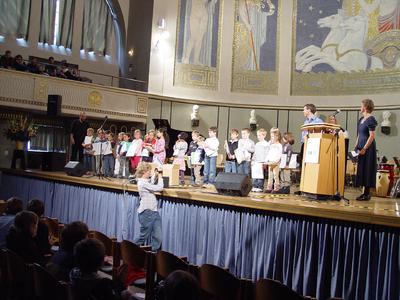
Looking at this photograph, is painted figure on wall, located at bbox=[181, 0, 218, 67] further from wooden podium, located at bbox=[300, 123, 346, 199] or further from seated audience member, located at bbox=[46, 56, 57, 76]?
wooden podium, located at bbox=[300, 123, 346, 199]

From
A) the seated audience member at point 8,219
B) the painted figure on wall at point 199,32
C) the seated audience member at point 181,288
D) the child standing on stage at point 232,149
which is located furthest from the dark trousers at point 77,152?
the seated audience member at point 181,288

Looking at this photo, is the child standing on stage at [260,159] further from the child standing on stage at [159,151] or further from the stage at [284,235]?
the child standing on stage at [159,151]

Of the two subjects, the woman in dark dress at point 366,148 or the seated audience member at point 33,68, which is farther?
the seated audience member at point 33,68

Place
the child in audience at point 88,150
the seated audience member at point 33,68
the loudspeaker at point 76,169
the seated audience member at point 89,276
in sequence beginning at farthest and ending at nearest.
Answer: the seated audience member at point 33,68 < the child in audience at point 88,150 < the loudspeaker at point 76,169 < the seated audience member at point 89,276

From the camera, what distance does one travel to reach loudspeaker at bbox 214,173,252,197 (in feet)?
20.7

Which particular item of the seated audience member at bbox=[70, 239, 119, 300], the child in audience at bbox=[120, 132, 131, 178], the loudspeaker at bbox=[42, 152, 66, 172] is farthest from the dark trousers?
the seated audience member at bbox=[70, 239, 119, 300]

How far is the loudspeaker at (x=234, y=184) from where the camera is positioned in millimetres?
6306

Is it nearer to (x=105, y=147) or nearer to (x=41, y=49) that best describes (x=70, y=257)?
(x=105, y=147)

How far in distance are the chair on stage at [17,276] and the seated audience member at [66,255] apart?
0.96ft

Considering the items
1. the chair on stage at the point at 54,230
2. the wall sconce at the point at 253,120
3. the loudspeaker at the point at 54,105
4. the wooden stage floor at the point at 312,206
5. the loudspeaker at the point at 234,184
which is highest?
the wall sconce at the point at 253,120

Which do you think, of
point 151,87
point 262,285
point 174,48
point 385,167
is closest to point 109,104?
point 151,87

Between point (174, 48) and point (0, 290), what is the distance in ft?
43.4

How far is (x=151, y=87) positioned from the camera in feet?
52.6

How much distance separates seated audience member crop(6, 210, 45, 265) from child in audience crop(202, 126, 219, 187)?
5067 millimetres
